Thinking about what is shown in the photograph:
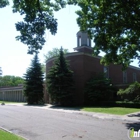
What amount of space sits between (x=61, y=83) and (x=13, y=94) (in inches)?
1281

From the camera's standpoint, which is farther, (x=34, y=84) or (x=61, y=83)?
(x=34, y=84)

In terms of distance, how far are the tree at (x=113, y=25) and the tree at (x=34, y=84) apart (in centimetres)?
1995

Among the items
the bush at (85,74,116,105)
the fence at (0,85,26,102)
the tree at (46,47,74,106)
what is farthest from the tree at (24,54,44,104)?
the fence at (0,85,26,102)

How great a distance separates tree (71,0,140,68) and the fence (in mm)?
37435

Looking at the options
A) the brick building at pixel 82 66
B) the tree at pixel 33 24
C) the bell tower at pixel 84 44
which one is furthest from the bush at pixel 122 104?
the tree at pixel 33 24

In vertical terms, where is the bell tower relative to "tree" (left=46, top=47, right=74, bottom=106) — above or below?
above

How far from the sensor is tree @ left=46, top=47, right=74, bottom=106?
101ft

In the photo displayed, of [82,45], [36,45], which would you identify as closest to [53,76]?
[82,45]

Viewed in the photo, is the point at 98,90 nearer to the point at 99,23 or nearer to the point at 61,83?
the point at 61,83

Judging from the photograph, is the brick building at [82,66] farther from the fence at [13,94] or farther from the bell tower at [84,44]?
the fence at [13,94]

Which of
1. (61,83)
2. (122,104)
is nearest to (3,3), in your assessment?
(122,104)

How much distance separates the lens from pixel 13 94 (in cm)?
5953

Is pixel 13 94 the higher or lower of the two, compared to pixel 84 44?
lower

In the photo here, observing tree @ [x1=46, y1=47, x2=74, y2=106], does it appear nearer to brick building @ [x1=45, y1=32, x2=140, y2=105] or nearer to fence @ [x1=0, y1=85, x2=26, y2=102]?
brick building @ [x1=45, y1=32, x2=140, y2=105]
